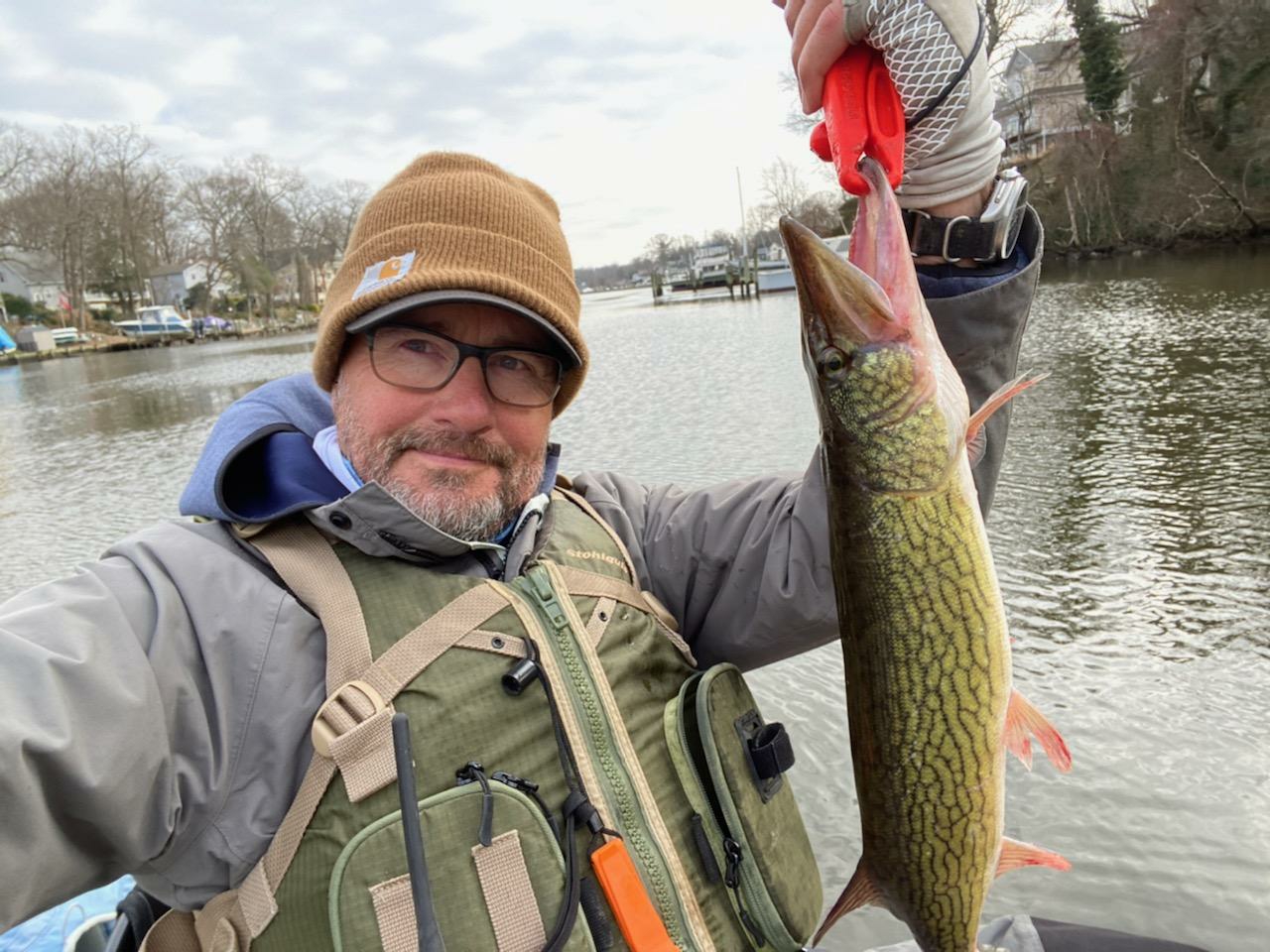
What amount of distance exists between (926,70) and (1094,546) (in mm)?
6214

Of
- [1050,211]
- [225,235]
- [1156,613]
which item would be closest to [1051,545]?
[1156,613]

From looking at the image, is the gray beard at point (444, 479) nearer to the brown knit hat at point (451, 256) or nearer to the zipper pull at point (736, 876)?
the brown knit hat at point (451, 256)

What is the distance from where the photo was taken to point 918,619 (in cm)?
179

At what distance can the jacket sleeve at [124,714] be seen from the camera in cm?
131

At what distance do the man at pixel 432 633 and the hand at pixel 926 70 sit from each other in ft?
0.04

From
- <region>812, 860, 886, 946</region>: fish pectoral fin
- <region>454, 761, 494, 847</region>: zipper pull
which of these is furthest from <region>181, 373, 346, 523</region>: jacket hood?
<region>812, 860, 886, 946</region>: fish pectoral fin

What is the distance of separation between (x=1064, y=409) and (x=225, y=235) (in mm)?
77761

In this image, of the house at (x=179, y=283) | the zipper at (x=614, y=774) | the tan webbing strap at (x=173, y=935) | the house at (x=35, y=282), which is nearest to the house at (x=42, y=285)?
the house at (x=35, y=282)

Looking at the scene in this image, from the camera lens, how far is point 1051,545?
693 cm

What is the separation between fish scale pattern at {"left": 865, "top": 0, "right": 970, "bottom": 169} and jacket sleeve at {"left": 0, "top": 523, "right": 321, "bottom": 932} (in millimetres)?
1696

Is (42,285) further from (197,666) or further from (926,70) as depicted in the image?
(926,70)

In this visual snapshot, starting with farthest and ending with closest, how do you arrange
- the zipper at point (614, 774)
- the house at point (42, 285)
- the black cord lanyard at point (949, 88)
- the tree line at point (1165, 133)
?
the house at point (42, 285) → the tree line at point (1165, 133) → the zipper at point (614, 774) → the black cord lanyard at point (949, 88)

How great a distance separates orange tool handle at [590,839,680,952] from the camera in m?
1.73

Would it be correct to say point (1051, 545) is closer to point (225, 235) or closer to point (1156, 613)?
point (1156, 613)
